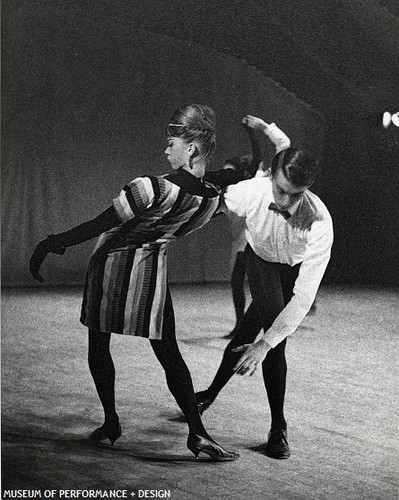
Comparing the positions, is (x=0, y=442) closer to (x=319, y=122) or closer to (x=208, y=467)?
(x=208, y=467)

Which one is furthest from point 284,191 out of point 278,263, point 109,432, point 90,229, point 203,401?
point 109,432

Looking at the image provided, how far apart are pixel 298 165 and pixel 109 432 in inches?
56.8

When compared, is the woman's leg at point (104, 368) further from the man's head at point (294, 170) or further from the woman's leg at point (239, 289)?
the man's head at point (294, 170)

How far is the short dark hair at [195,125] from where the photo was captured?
348 cm

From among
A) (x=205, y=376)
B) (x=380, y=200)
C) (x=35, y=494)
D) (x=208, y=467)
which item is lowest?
(x=35, y=494)

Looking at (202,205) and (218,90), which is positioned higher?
(218,90)

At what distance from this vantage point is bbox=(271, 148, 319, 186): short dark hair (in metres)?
3.42

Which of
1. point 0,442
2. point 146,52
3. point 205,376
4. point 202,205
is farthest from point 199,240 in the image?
point 0,442

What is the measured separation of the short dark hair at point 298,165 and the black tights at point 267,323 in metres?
0.37

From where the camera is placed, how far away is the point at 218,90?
353 cm

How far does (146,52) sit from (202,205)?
29.1 inches

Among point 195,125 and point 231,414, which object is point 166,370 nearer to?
point 231,414

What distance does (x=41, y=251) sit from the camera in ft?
12.1

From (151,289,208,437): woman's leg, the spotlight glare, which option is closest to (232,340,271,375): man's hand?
(151,289,208,437): woman's leg
